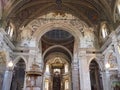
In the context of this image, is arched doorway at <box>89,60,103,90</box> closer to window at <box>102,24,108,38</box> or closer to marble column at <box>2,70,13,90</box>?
window at <box>102,24,108,38</box>

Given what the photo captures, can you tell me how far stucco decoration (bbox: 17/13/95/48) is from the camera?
55.6 feet

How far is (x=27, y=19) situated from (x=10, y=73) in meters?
6.42

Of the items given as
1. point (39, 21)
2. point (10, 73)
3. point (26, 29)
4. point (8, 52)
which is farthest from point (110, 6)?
point (10, 73)

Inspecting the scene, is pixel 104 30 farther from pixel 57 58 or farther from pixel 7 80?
pixel 57 58

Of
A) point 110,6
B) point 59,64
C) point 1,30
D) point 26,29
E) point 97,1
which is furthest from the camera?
point 59,64

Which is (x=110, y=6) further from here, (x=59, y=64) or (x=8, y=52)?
(x=59, y=64)

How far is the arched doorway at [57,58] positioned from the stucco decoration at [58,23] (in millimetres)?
6466

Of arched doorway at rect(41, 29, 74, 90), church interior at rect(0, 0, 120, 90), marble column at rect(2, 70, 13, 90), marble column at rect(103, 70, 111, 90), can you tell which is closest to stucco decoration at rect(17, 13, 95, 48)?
church interior at rect(0, 0, 120, 90)

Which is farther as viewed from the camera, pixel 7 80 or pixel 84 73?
pixel 84 73

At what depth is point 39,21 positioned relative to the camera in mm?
18078

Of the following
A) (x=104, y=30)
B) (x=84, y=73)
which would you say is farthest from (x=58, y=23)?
(x=84, y=73)

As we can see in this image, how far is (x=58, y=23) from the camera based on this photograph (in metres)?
18.1

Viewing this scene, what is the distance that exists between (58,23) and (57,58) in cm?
1402

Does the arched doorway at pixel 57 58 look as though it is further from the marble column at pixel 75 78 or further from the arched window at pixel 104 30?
the arched window at pixel 104 30
